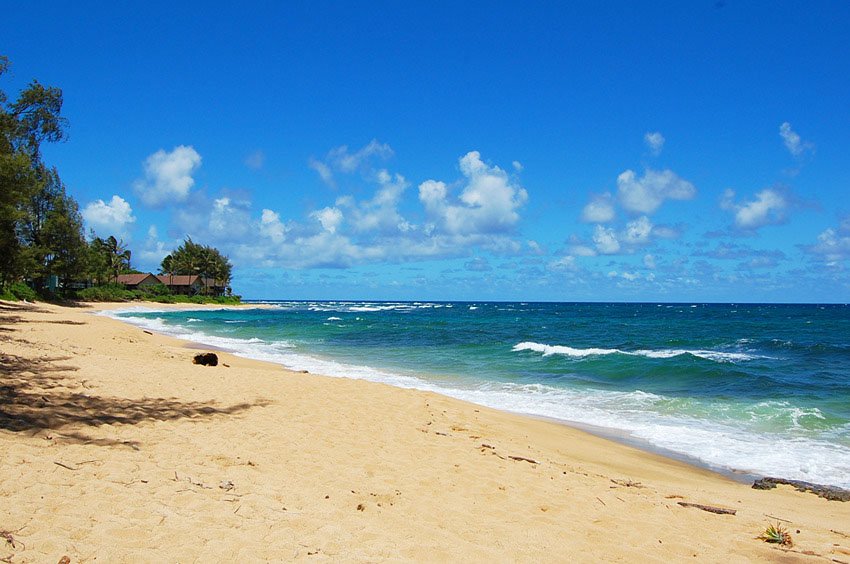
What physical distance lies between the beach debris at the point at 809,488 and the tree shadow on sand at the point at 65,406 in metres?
7.94

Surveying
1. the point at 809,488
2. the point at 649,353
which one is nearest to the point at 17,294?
the point at 649,353

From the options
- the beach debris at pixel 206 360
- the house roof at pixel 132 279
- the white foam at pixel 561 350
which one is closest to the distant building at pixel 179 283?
the house roof at pixel 132 279

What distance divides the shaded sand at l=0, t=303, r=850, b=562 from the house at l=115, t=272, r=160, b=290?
8413 cm

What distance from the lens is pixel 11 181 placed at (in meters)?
20.5

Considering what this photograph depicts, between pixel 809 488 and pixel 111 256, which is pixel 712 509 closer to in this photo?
pixel 809 488

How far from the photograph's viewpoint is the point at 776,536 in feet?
16.5

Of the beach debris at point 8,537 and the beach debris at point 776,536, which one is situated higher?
the beach debris at point 8,537

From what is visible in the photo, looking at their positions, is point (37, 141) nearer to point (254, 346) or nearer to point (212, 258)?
point (254, 346)

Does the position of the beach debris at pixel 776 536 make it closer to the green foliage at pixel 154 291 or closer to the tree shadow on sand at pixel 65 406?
the tree shadow on sand at pixel 65 406

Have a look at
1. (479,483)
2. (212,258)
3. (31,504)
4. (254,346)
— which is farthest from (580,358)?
(212,258)

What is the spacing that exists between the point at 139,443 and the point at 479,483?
3943 mm

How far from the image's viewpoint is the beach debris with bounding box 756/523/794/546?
4980mm

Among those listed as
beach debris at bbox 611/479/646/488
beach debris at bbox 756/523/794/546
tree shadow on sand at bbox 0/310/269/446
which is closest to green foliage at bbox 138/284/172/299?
tree shadow on sand at bbox 0/310/269/446

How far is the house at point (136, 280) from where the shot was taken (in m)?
84.9
